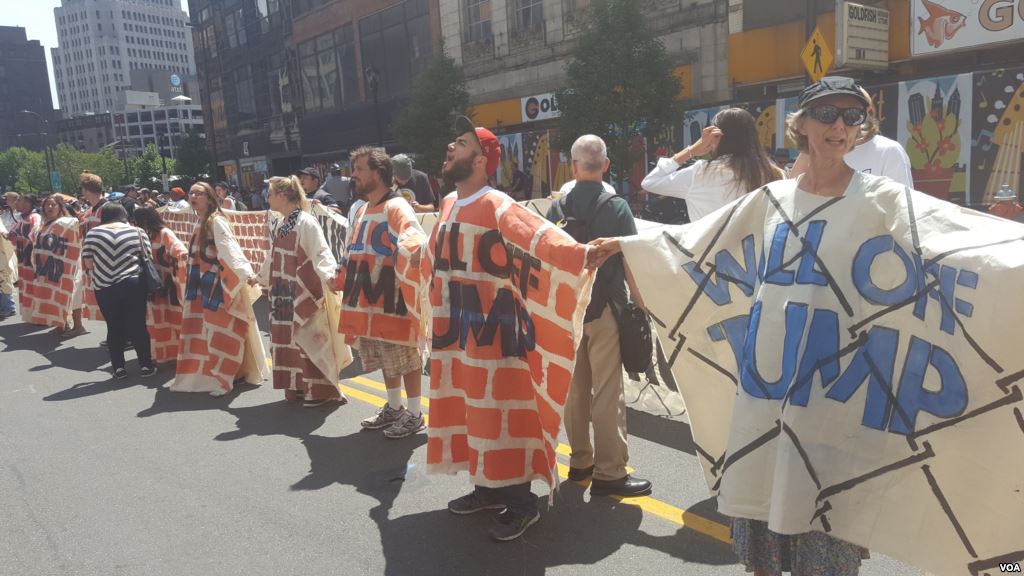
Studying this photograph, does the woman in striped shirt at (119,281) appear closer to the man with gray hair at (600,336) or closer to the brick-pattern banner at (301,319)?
the brick-pattern banner at (301,319)

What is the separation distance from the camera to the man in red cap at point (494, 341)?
351 cm

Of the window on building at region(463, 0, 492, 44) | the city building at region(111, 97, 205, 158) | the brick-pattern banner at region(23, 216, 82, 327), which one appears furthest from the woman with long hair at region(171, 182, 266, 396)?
the city building at region(111, 97, 205, 158)

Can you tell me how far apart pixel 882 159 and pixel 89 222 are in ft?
31.2

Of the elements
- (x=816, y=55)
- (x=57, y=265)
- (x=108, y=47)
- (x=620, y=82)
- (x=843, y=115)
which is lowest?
(x=57, y=265)

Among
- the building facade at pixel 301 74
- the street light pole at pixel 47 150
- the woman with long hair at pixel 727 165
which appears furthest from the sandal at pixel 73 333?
the street light pole at pixel 47 150

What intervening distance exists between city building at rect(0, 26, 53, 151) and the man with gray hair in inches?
5999

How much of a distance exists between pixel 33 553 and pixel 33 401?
3.77 meters

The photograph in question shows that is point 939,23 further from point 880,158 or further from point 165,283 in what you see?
point 165,283

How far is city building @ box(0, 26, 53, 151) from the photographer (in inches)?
5167

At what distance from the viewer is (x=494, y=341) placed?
362cm

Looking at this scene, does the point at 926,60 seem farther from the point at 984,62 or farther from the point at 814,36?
the point at 814,36

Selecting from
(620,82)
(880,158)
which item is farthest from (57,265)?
(620,82)

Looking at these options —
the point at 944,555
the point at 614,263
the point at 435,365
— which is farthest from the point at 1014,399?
the point at 435,365

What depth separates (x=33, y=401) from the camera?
7.03 meters
